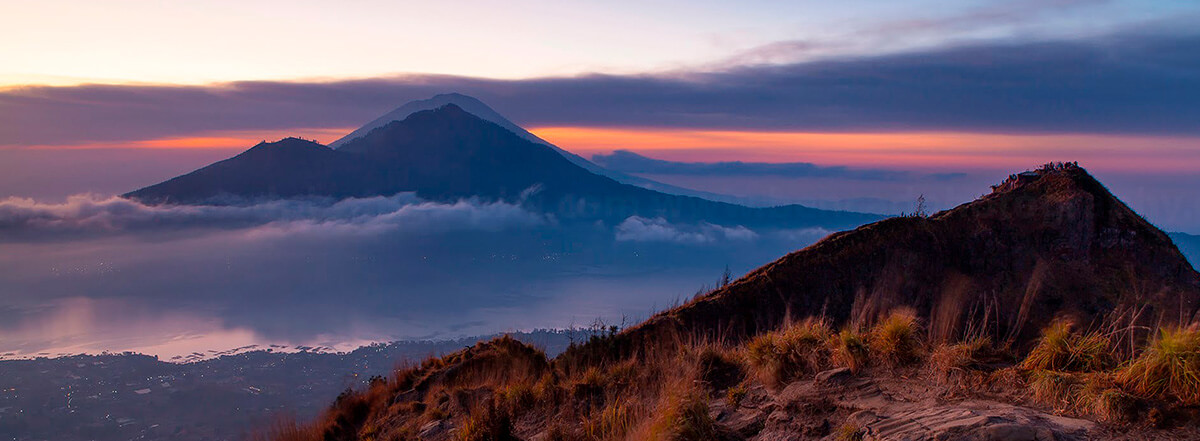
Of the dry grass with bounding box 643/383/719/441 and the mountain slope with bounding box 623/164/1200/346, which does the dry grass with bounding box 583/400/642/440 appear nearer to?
the dry grass with bounding box 643/383/719/441

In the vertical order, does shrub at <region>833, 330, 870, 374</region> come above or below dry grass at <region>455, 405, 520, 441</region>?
above

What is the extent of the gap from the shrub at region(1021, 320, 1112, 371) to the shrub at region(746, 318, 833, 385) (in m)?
1.85

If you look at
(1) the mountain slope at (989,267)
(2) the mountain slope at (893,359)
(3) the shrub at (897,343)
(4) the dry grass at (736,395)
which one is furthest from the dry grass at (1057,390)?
(1) the mountain slope at (989,267)

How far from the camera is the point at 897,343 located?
6.27 m

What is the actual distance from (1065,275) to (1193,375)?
38.9 feet

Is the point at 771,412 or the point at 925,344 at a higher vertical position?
the point at 925,344

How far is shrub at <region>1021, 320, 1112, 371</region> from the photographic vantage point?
213 inches

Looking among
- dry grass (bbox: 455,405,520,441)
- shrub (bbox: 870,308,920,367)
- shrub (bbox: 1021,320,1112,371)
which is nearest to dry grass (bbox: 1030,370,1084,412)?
shrub (bbox: 1021,320,1112,371)

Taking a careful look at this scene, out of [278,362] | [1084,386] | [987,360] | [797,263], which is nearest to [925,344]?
[987,360]

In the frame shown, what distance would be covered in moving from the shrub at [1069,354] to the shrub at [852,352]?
1.30 meters

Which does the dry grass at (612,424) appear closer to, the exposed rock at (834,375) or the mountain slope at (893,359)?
the mountain slope at (893,359)

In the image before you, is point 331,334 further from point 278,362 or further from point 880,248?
point 880,248

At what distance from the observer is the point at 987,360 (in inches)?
235

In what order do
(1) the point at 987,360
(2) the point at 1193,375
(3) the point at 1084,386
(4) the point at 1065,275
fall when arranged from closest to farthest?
(2) the point at 1193,375 → (3) the point at 1084,386 → (1) the point at 987,360 → (4) the point at 1065,275
